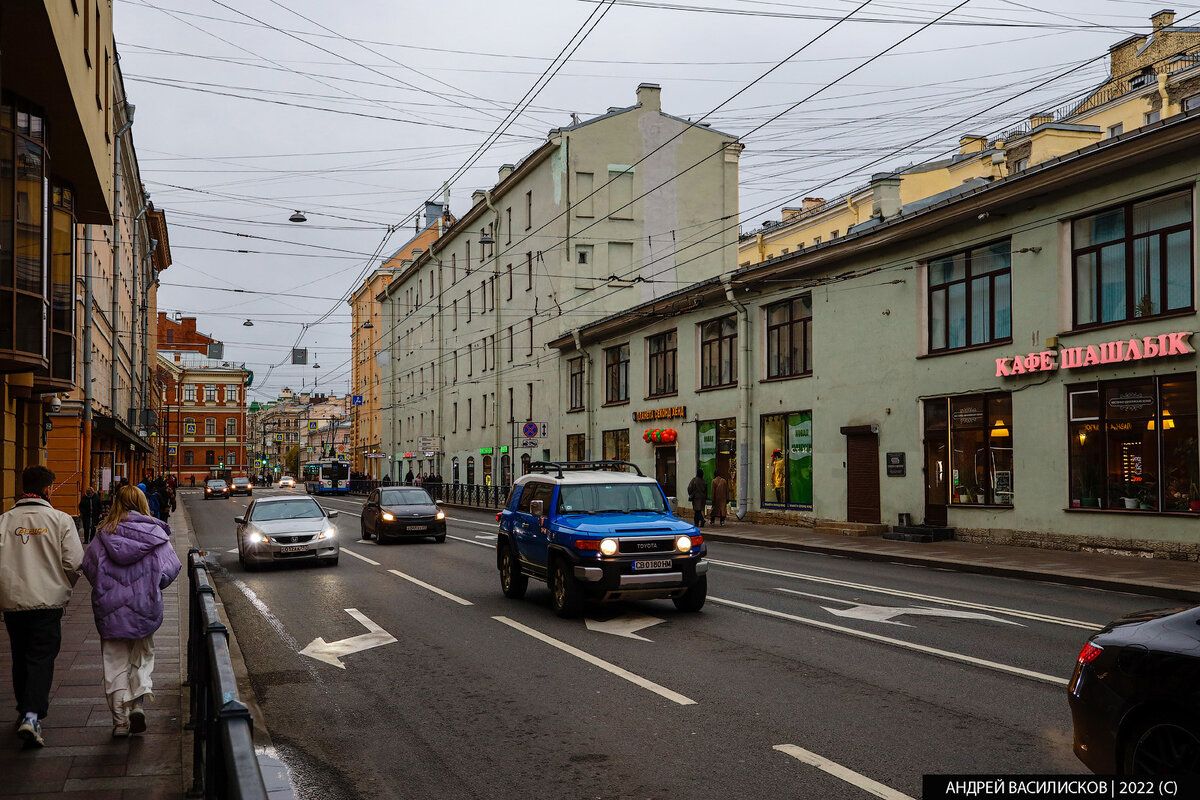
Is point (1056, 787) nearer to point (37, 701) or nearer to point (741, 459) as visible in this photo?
point (37, 701)

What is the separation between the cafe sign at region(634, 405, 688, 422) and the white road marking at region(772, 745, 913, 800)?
2967 centimetres

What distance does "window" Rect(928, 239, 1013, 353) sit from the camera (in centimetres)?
2316

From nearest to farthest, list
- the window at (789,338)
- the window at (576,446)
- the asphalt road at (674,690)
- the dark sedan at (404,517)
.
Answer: the asphalt road at (674,690), the dark sedan at (404,517), the window at (789,338), the window at (576,446)

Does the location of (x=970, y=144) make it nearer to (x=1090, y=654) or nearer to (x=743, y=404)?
(x=743, y=404)

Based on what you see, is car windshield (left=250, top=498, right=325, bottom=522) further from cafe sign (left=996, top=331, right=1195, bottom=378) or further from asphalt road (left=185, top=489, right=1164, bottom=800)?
cafe sign (left=996, top=331, right=1195, bottom=378)

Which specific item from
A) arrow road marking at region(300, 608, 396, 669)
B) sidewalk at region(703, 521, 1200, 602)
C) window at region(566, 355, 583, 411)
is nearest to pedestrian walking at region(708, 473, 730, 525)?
sidewalk at region(703, 521, 1200, 602)

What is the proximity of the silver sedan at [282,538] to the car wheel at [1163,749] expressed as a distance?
16554 mm

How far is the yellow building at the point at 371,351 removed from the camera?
88250 mm

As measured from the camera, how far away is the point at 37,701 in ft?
21.5

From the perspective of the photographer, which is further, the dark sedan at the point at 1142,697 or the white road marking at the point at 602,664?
the white road marking at the point at 602,664

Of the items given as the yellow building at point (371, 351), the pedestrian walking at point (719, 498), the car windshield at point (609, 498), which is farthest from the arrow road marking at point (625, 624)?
the yellow building at point (371, 351)

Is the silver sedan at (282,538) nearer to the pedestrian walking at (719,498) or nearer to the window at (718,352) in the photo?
the pedestrian walking at (719,498)

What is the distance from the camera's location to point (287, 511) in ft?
68.6

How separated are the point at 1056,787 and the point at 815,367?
993 inches
